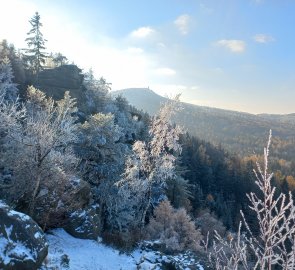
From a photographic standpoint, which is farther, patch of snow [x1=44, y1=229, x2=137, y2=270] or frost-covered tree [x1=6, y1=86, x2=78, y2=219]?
frost-covered tree [x1=6, y1=86, x2=78, y2=219]

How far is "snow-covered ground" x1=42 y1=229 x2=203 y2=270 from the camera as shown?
14406mm

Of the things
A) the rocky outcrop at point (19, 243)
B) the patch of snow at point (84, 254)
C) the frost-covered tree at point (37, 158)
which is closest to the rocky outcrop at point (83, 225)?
the patch of snow at point (84, 254)

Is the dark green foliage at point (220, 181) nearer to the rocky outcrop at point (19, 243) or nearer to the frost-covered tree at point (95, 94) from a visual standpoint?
the frost-covered tree at point (95, 94)

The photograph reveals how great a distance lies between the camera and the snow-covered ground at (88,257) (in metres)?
14.4

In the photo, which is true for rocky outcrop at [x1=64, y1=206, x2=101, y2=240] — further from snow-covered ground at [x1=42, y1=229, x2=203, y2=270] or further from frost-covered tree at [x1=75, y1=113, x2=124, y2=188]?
frost-covered tree at [x1=75, y1=113, x2=124, y2=188]

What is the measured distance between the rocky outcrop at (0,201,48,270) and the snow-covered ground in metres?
0.81

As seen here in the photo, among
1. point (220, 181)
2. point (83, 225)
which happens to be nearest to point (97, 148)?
point (83, 225)

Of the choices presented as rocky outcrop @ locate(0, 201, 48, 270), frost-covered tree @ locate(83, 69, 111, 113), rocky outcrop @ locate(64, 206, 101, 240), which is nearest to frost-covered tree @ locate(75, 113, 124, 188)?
rocky outcrop @ locate(64, 206, 101, 240)

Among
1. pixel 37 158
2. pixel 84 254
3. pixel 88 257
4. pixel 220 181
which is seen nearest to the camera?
pixel 88 257

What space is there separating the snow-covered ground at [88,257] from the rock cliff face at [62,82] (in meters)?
42.7

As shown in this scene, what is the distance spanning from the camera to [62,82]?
203ft

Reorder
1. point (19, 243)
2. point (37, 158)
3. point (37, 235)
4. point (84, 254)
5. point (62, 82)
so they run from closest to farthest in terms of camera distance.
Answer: point (19, 243), point (37, 235), point (84, 254), point (37, 158), point (62, 82)

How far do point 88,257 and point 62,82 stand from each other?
49502 millimetres

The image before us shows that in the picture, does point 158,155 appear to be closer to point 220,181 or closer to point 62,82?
point 62,82
